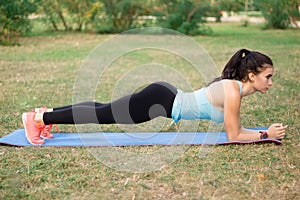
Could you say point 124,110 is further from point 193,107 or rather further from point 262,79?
point 262,79

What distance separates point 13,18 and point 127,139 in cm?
900

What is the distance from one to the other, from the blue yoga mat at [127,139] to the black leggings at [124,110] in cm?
21

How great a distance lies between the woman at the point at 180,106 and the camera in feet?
12.5

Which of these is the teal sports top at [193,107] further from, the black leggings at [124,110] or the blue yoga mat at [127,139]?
the blue yoga mat at [127,139]

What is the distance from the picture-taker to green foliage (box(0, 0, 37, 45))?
1167 cm

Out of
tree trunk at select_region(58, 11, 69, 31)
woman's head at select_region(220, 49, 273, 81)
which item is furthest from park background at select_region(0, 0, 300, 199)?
tree trunk at select_region(58, 11, 69, 31)

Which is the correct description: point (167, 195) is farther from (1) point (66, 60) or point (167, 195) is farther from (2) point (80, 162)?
(1) point (66, 60)

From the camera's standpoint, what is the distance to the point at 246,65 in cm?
384

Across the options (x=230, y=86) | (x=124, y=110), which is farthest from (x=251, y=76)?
(x=124, y=110)

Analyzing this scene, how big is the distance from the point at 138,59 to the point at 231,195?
24.1ft

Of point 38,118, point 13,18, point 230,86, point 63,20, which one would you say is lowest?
point 63,20

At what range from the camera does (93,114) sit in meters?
3.84

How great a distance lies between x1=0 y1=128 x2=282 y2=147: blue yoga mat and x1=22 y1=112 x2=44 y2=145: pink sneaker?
5 cm

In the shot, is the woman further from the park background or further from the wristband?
the park background
